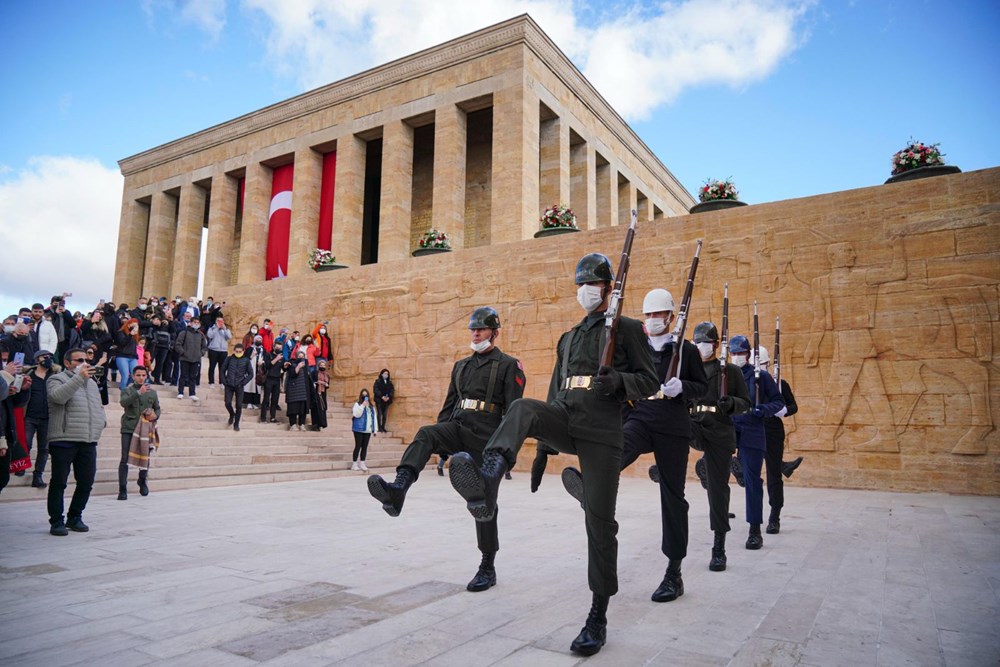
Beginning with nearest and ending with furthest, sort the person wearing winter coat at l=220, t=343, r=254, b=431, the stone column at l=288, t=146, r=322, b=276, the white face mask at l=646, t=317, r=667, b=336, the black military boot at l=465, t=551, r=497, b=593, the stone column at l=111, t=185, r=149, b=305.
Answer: the black military boot at l=465, t=551, r=497, b=593 → the white face mask at l=646, t=317, r=667, b=336 → the person wearing winter coat at l=220, t=343, r=254, b=431 → the stone column at l=288, t=146, r=322, b=276 → the stone column at l=111, t=185, r=149, b=305

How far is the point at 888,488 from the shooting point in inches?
397

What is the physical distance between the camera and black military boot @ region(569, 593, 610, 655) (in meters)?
2.96

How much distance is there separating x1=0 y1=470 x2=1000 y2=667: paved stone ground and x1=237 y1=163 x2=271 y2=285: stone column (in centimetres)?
2079

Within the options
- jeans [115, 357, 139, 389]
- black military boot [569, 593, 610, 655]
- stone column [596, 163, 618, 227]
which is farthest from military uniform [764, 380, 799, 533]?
stone column [596, 163, 618, 227]

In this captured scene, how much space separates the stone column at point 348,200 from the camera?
2398 cm

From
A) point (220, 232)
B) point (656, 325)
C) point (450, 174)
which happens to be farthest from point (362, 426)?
point (220, 232)

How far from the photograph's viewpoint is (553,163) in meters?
23.0

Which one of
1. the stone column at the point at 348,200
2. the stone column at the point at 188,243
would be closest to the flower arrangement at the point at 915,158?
the stone column at the point at 348,200

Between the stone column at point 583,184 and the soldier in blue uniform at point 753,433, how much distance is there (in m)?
17.6

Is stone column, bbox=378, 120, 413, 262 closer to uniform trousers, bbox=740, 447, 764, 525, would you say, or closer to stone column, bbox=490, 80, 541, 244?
stone column, bbox=490, 80, 541, 244

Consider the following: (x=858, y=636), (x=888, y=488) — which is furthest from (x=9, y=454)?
(x=888, y=488)

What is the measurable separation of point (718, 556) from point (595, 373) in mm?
Answer: 2332

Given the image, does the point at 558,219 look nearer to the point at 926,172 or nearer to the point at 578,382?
the point at 926,172

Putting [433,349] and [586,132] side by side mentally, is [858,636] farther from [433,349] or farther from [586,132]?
[586,132]
